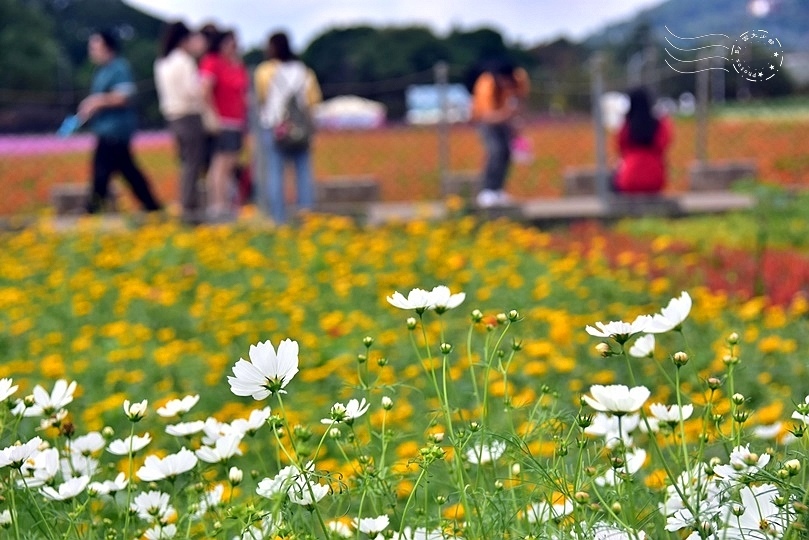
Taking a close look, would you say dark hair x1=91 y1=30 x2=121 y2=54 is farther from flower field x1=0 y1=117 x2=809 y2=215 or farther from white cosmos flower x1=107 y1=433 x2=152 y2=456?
white cosmos flower x1=107 y1=433 x2=152 y2=456

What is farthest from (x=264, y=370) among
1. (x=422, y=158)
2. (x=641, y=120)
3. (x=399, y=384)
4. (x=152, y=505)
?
(x=422, y=158)

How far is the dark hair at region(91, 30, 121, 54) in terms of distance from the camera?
7.61 m

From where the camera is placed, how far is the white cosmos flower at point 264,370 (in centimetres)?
104

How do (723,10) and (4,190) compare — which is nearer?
(723,10)

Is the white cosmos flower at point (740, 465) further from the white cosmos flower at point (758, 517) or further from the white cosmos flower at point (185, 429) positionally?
the white cosmos flower at point (185, 429)

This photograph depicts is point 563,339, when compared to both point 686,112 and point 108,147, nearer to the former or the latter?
point 108,147

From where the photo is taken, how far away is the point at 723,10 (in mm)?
1821

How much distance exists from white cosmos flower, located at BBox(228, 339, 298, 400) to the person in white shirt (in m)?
6.57

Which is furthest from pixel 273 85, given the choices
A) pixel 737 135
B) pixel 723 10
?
pixel 737 135

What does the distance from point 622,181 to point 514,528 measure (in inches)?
274

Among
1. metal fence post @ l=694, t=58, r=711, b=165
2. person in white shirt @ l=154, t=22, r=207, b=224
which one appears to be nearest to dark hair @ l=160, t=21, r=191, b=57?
person in white shirt @ l=154, t=22, r=207, b=224

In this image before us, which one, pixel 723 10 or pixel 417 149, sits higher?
pixel 723 10

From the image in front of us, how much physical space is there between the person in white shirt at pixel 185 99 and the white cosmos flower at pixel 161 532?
6.36 m

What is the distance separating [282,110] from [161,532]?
6.45 meters
